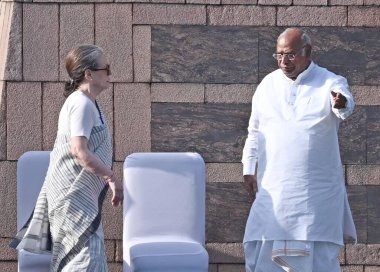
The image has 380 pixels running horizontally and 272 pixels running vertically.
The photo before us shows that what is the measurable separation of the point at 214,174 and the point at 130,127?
2.02 ft

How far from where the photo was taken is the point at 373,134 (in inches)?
307

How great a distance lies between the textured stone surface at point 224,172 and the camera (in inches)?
305

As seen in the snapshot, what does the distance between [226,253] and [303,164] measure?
4.63 feet

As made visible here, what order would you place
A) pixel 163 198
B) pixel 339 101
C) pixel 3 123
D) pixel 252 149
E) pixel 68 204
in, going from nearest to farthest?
pixel 68 204
pixel 339 101
pixel 252 149
pixel 163 198
pixel 3 123

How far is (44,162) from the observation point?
279 inches

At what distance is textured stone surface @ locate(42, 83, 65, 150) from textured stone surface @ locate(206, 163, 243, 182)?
3.35ft

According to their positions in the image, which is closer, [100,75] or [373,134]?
[100,75]

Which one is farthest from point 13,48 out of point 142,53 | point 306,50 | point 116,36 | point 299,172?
point 299,172

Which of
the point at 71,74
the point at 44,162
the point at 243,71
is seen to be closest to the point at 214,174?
the point at 243,71

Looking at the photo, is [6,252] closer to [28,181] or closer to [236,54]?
[28,181]

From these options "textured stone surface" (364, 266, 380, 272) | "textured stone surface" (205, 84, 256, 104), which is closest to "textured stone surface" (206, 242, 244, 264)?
"textured stone surface" (364, 266, 380, 272)

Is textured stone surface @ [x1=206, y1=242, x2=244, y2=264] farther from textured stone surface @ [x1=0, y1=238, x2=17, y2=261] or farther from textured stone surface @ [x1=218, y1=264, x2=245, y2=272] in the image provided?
textured stone surface @ [x1=0, y1=238, x2=17, y2=261]

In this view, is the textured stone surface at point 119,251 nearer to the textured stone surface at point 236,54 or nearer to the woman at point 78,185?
the textured stone surface at point 236,54

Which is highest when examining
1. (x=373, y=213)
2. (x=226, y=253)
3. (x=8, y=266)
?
(x=373, y=213)
